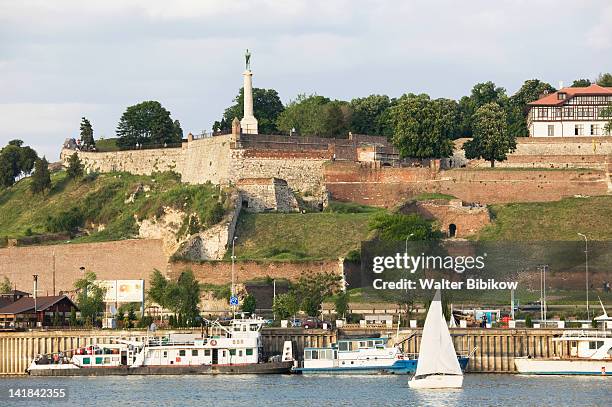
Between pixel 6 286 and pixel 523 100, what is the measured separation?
5574 centimetres

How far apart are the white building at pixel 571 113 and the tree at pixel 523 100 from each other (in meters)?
3.12

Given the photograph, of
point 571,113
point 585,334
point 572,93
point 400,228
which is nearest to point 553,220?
point 400,228

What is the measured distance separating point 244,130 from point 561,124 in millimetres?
27850

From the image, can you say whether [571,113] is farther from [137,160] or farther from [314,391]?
[314,391]

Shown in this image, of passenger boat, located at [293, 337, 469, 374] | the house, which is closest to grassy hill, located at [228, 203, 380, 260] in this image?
the house

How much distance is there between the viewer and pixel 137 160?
459 ft

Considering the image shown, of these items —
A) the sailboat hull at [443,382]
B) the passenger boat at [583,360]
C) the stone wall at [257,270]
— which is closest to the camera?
the sailboat hull at [443,382]

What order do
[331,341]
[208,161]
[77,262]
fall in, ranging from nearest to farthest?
[331,341] < [77,262] < [208,161]

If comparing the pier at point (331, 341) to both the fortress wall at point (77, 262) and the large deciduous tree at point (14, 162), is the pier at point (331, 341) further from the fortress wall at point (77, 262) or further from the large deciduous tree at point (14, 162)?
the large deciduous tree at point (14, 162)

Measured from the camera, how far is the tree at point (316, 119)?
468ft

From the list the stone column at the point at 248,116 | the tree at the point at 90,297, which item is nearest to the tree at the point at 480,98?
the stone column at the point at 248,116

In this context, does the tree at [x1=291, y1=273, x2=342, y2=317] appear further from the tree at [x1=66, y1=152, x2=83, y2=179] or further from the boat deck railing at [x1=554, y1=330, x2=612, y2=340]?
the tree at [x1=66, y1=152, x2=83, y2=179]

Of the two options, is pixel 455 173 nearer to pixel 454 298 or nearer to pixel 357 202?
pixel 357 202

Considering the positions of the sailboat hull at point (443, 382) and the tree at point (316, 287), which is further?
the tree at point (316, 287)
